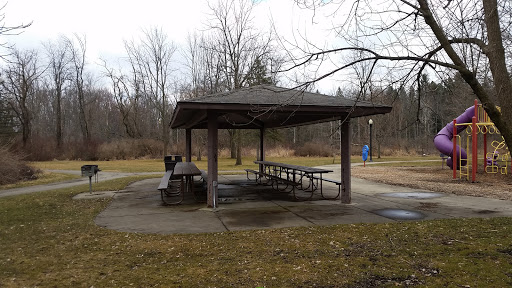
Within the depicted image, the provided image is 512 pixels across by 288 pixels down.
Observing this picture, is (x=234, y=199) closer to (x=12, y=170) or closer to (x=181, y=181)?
(x=181, y=181)

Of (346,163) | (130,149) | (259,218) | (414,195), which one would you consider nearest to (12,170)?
(259,218)

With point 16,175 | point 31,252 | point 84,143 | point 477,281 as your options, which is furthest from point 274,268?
point 84,143

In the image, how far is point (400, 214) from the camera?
7.77m

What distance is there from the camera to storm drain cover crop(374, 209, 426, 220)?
7.44 metres

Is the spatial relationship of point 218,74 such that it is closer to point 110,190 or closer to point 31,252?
point 110,190

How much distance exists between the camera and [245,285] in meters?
3.93

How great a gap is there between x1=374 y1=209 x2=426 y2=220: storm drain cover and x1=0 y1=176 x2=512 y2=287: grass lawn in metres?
0.54

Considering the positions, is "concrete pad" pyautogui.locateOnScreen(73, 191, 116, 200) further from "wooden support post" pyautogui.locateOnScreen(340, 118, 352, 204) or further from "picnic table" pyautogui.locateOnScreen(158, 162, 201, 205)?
"wooden support post" pyautogui.locateOnScreen(340, 118, 352, 204)

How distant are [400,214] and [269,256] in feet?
13.4

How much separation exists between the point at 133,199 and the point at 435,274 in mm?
8265

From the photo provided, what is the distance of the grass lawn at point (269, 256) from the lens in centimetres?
410

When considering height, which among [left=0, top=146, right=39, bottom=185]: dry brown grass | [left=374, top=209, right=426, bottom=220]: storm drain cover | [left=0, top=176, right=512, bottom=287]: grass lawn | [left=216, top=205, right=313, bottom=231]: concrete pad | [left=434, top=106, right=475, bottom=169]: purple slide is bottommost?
[left=374, top=209, right=426, bottom=220]: storm drain cover

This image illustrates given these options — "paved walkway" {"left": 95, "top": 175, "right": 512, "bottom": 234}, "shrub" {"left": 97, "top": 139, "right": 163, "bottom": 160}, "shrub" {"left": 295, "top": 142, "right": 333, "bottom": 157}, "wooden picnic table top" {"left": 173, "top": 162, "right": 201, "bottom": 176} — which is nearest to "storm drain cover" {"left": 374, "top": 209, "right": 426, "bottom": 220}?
"paved walkway" {"left": 95, "top": 175, "right": 512, "bottom": 234}

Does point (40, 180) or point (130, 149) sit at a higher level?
point (130, 149)
